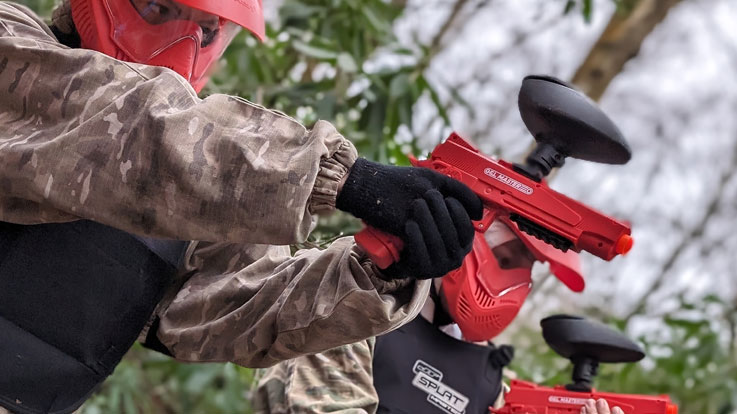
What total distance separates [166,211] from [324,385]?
146 centimetres

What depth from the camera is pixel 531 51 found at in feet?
30.1

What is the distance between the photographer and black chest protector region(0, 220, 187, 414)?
2031 millimetres

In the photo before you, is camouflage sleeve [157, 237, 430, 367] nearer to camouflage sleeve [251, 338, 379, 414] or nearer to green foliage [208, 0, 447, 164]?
Result: camouflage sleeve [251, 338, 379, 414]

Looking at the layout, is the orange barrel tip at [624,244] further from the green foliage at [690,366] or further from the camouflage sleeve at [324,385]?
the green foliage at [690,366]

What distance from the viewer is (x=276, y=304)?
2.11 meters

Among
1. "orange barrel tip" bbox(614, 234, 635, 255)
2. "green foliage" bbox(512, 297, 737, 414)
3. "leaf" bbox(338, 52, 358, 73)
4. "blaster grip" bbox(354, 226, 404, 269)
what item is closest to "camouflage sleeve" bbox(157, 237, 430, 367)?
"blaster grip" bbox(354, 226, 404, 269)

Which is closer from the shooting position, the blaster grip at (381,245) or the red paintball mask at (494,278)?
the blaster grip at (381,245)

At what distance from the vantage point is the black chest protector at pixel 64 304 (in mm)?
2031

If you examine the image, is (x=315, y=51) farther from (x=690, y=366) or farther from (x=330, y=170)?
(x=690, y=366)

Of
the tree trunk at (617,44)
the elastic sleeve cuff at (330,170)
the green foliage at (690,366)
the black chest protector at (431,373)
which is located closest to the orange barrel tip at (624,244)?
the elastic sleeve cuff at (330,170)

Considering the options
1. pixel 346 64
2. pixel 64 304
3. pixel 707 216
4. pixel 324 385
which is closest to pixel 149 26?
pixel 64 304

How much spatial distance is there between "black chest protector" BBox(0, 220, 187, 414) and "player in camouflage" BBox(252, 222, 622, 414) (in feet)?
3.03

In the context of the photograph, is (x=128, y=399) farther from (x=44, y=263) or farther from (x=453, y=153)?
(x=453, y=153)

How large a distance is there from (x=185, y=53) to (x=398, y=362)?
53.6 inches
